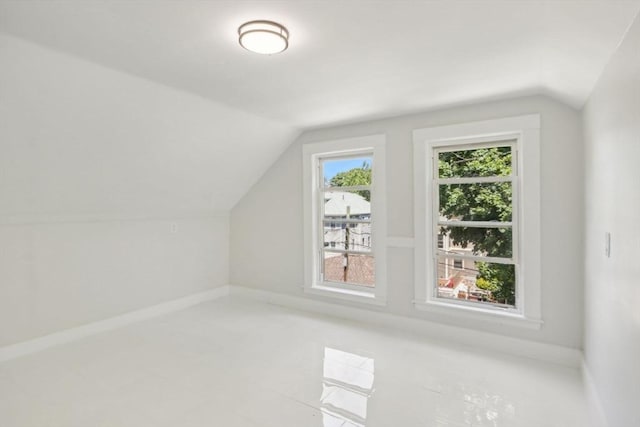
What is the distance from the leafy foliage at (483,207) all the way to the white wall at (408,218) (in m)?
0.33

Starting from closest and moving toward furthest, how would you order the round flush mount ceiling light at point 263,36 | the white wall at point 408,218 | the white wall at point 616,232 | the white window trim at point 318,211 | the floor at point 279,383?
the white wall at point 616,232
the round flush mount ceiling light at point 263,36
the floor at point 279,383
the white wall at point 408,218
the white window trim at point 318,211

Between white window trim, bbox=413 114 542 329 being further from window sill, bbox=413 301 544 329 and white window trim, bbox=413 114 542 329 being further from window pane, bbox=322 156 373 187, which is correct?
window pane, bbox=322 156 373 187

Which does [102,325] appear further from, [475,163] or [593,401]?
[593,401]

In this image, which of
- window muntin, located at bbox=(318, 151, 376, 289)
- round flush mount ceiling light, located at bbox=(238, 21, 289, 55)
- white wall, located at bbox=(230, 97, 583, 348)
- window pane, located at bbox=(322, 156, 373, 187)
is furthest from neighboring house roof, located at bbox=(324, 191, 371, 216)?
round flush mount ceiling light, located at bbox=(238, 21, 289, 55)

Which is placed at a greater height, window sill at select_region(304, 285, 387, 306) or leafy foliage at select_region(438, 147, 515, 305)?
leafy foliage at select_region(438, 147, 515, 305)

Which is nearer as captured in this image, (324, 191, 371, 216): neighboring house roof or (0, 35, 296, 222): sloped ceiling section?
(0, 35, 296, 222): sloped ceiling section

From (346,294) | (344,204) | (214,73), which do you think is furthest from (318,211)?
(214,73)

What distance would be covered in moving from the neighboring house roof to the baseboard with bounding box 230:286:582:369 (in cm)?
121

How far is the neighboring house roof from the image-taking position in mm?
4220

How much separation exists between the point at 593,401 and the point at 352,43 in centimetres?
289

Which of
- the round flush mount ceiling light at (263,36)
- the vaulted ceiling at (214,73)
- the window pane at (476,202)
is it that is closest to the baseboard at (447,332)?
the window pane at (476,202)

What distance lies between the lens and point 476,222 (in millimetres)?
3426

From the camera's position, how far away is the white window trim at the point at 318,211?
3.87m

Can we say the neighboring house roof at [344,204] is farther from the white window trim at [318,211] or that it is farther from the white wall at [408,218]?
the white wall at [408,218]
